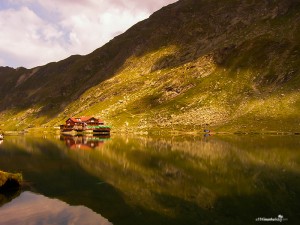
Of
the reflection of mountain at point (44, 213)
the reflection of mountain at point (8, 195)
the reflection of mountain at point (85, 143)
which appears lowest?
the reflection of mountain at point (44, 213)

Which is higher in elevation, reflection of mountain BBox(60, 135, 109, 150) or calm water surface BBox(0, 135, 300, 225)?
reflection of mountain BBox(60, 135, 109, 150)

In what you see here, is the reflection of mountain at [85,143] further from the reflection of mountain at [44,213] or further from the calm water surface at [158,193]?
the reflection of mountain at [44,213]

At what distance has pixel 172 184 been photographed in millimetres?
44438

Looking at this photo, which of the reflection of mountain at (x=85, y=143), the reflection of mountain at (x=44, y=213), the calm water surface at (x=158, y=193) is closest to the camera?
the reflection of mountain at (x=44, y=213)

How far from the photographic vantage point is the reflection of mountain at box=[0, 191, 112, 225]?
2988cm

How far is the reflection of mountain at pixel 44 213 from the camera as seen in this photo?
2988 centimetres

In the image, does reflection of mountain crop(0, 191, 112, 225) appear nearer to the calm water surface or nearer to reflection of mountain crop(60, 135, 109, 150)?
the calm water surface

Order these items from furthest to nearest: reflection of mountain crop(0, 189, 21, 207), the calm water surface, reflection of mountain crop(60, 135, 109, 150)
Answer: reflection of mountain crop(60, 135, 109, 150) < reflection of mountain crop(0, 189, 21, 207) < the calm water surface

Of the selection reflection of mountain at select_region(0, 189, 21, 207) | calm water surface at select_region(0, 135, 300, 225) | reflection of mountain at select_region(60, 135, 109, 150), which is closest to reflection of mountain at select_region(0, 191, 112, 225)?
calm water surface at select_region(0, 135, 300, 225)

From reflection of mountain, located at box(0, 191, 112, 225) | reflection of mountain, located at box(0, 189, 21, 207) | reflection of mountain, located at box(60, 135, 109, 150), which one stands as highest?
reflection of mountain, located at box(60, 135, 109, 150)

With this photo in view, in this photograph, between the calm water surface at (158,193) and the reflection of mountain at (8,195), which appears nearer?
the calm water surface at (158,193)

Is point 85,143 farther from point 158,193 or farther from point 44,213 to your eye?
point 44,213

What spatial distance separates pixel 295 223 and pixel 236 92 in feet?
571

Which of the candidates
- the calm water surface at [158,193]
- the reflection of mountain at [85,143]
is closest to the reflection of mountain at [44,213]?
the calm water surface at [158,193]
